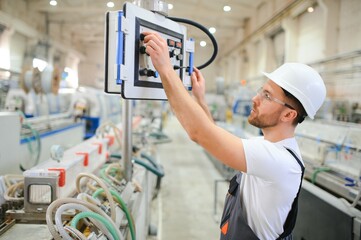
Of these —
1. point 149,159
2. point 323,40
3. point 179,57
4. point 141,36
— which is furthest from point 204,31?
point 323,40

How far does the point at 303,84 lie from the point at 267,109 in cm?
14

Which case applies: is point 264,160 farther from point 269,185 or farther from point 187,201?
point 187,201

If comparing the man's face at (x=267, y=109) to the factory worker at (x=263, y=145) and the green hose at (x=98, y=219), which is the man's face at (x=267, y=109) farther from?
the green hose at (x=98, y=219)

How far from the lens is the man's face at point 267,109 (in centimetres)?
99

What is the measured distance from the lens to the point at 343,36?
4699 mm

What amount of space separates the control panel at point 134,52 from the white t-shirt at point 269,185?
14.2 inches

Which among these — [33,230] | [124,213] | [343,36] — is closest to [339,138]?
[124,213]

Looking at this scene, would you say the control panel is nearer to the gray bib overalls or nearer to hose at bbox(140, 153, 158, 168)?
the gray bib overalls

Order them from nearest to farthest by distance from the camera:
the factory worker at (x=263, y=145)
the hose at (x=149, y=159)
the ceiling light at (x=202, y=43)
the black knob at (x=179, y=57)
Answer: the factory worker at (x=263, y=145) < the black knob at (x=179, y=57) < the ceiling light at (x=202, y=43) < the hose at (x=149, y=159)

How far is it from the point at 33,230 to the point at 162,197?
2.90 meters

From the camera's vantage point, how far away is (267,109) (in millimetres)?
993

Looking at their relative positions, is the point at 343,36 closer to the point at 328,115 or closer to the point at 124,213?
the point at 328,115

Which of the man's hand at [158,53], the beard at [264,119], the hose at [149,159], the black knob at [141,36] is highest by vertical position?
the black knob at [141,36]

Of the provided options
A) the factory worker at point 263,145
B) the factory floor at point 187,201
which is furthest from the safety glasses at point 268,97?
the factory floor at point 187,201
